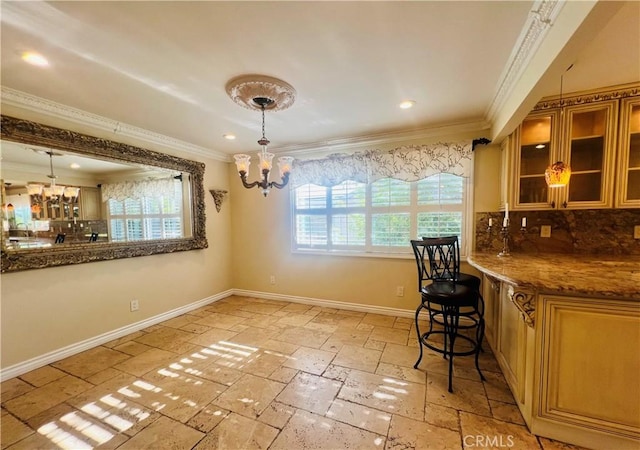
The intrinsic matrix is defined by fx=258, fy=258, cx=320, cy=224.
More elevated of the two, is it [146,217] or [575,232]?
[146,217]

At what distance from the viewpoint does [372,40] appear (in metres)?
1.62

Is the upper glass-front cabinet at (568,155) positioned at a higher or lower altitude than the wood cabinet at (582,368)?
higher

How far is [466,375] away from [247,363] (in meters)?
1.94

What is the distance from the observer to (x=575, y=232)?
8.71ft

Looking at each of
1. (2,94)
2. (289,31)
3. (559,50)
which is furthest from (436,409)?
(2,94)

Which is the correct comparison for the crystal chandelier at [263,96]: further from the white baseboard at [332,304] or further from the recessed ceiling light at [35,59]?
the white baseboard at [332,304]

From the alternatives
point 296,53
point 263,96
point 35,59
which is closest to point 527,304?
point 296,53

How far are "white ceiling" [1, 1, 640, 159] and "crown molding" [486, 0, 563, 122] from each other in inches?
0.9

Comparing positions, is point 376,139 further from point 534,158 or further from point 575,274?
point 575,274

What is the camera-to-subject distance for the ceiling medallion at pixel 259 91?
6.65ft

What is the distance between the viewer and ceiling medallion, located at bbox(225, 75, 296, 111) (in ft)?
6.65

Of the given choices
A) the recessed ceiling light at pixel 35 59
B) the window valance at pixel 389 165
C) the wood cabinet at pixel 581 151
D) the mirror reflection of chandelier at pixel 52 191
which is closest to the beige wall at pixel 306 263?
the window valance at pixel 389 165

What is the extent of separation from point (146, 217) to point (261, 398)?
266 centimetres

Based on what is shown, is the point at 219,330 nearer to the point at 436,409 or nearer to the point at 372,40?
the point at 436,409
